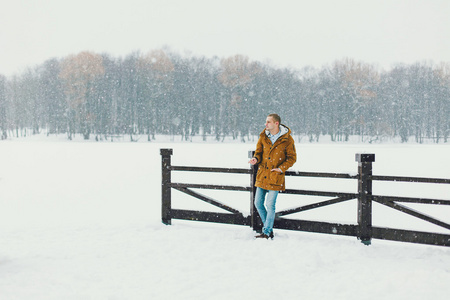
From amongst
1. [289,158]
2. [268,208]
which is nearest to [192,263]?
[268,208]

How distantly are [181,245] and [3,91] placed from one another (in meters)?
91.7

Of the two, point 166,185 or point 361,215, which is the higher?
point 166,185

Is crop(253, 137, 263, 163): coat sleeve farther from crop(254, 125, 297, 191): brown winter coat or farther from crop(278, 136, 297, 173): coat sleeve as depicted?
crop(278, 136, 297, 173): coat sleeve

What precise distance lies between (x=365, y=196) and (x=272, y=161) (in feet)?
4.76

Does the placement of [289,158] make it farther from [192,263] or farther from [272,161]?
[192,263]

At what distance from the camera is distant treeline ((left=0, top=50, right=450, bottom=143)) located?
72.9 metres

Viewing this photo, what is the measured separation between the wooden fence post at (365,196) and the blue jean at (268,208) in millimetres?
1260

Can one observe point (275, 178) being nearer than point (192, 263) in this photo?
No

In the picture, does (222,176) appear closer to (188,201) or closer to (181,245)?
(188,201)

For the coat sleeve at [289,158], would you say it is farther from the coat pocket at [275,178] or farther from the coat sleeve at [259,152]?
the coat sleeve at [259,152]

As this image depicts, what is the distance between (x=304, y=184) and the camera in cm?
1546

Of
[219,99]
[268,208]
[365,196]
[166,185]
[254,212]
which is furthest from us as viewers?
[219,99]

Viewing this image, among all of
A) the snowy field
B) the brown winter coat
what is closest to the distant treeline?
the snowy field

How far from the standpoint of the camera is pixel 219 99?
78562mm
